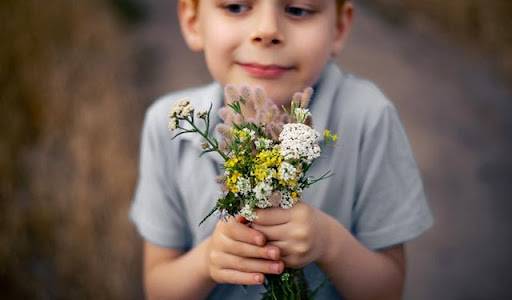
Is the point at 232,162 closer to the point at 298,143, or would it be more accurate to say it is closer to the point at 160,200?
the point at 298,143

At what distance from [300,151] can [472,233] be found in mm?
1802

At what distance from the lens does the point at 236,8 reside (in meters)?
1.25

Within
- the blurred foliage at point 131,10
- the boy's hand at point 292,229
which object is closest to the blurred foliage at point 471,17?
the blurred foliage at point 131,10

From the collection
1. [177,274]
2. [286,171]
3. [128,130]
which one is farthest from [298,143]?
[128,130]

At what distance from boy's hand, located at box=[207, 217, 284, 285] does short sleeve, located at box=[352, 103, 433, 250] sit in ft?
1.13

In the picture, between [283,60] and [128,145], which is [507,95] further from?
[283,60]

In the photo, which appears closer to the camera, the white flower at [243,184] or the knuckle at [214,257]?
the white flower at [243,184]

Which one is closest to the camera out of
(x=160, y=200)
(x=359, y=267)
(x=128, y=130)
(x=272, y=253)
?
(x=272, y=253)

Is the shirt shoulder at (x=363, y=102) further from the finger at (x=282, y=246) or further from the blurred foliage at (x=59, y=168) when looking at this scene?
the blurred foliage at (x=59, y=168)

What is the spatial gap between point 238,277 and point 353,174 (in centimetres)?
36

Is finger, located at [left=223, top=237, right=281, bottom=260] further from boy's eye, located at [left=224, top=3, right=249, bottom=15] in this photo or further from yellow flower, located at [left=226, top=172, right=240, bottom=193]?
boy's eye, located at [left=224, top=3, right=249, bottom=15]

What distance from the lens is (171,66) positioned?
328 centimetres

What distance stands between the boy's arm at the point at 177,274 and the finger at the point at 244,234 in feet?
0.58

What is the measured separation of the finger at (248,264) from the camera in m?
1.08
